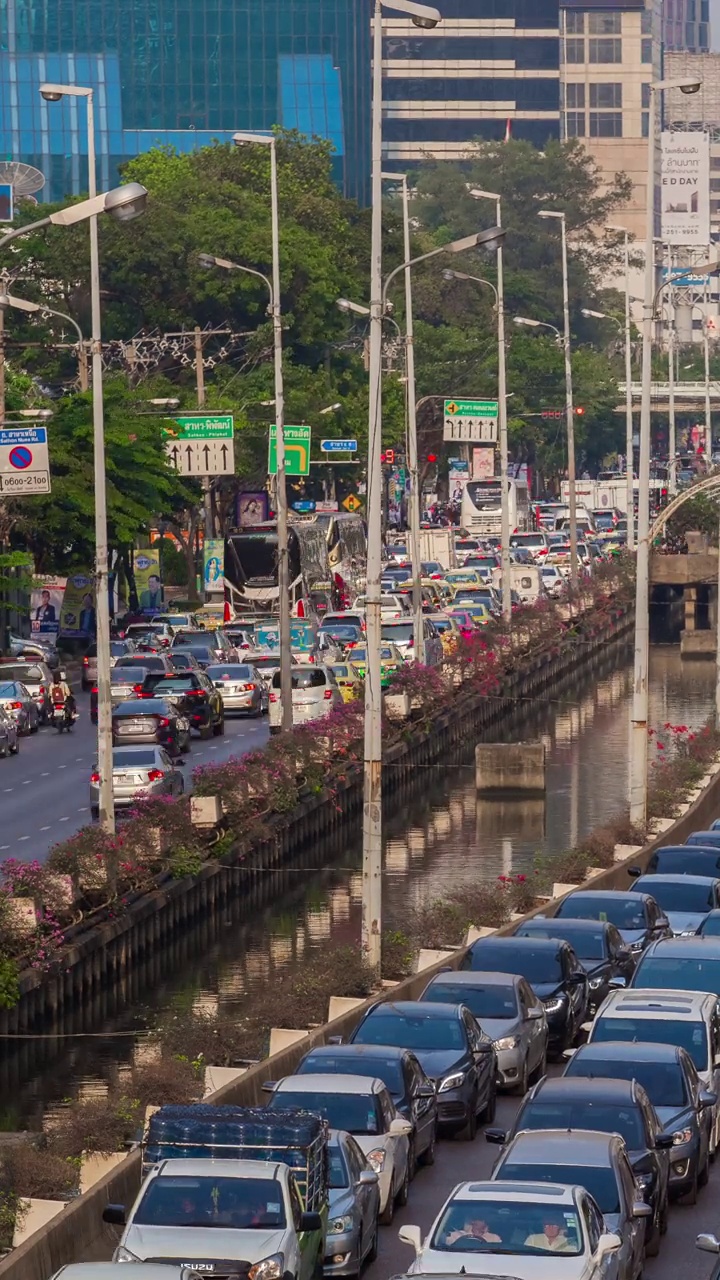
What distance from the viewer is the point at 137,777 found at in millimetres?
48562

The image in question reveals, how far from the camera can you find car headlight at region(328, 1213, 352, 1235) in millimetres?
19453

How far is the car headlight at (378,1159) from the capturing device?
21.6 metres

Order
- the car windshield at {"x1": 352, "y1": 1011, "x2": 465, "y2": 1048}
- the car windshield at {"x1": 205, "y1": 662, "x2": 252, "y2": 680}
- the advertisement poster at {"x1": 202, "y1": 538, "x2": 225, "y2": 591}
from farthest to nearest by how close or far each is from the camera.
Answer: the advertisement poster at {"x1": 202, "y1": 538, "x2": 225, "y2": 591} → the car windshield at {"x1": 205, "y1": 662, "x2": 252, "y2": 680} → the car windshield at {"x1": 352, "y1": 1011, "x2": 465, "y2": 1048}

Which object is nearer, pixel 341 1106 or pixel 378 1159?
pixel 378 1159

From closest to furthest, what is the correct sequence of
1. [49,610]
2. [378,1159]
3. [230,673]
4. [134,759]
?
[378,1159] < [134,759] < [230,673] < [49,610]

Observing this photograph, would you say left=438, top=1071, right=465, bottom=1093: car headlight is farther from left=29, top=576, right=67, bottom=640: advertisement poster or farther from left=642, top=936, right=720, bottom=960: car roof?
left=29, top=576, right=67, bottom=640: advertisement poster

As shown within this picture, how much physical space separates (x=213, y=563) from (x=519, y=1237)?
71583 mm

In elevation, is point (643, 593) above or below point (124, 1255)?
above

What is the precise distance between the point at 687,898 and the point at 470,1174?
13.7 m

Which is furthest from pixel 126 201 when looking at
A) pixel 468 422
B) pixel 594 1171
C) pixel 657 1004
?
pixel 468 422

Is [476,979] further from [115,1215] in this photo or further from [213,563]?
[213,563]

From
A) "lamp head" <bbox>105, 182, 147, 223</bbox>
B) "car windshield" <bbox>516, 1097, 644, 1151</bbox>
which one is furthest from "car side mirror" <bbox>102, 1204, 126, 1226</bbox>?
"lamp head" <bbox>105, 182, 147, 223</bbox>

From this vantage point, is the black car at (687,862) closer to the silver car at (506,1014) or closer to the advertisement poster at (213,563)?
the silver car at (506,1014)

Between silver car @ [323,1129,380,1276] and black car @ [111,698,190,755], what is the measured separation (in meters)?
35.8
